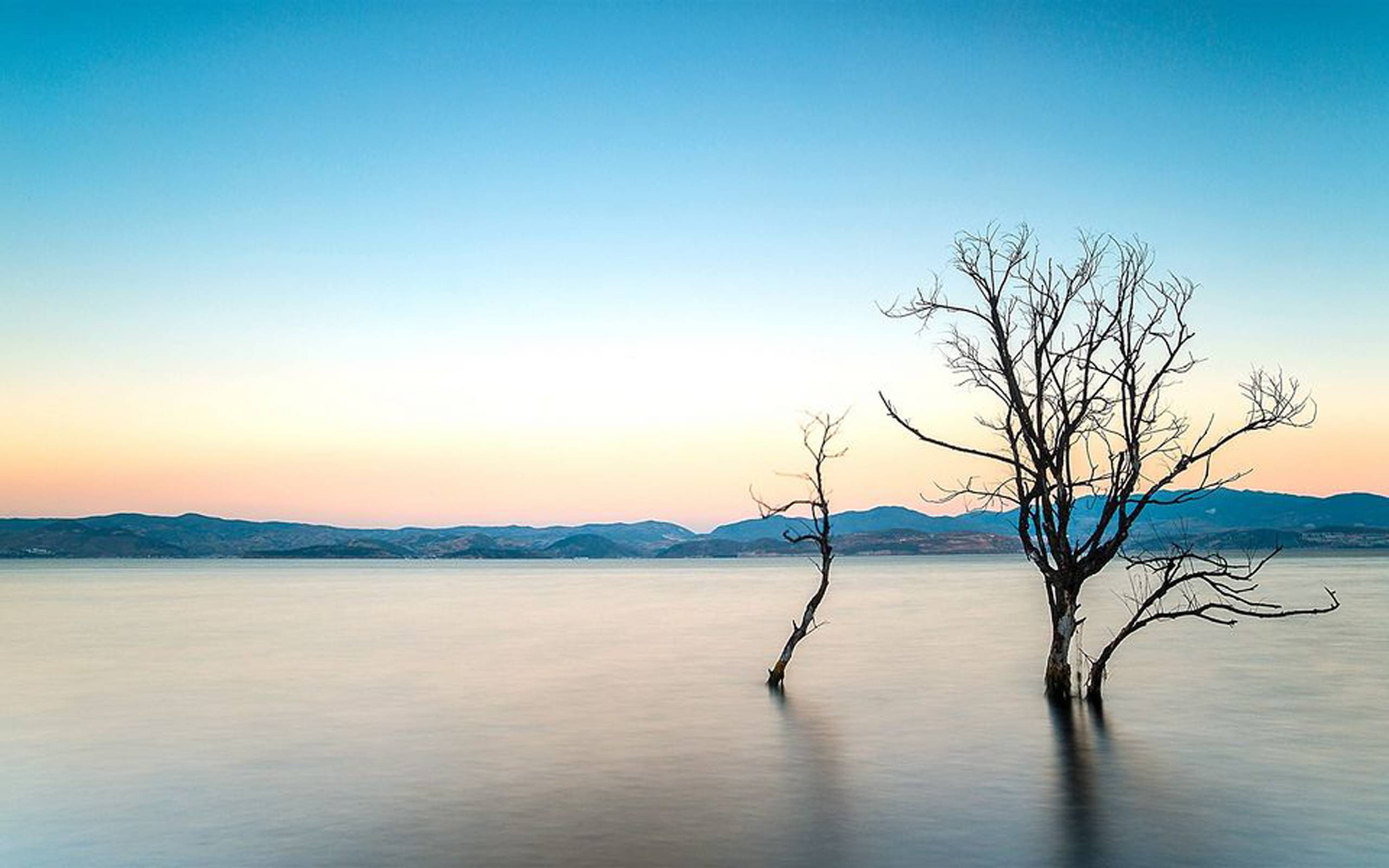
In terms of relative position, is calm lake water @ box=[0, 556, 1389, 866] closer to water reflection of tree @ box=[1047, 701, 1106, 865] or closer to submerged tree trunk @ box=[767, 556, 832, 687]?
water reflection of tree @ box=[1047, 701, 1106, 865]

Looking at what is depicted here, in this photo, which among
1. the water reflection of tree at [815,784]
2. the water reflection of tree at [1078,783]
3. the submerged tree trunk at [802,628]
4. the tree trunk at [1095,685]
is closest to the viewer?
the water reflection of tree at [815,784]

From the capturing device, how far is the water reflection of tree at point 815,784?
12.9 metres

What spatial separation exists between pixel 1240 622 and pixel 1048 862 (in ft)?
148

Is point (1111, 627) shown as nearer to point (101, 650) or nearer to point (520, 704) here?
point (520, 704)

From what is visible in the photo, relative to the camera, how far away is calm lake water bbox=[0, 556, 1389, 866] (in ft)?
43.8

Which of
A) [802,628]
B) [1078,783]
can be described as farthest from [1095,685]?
[1078,783]

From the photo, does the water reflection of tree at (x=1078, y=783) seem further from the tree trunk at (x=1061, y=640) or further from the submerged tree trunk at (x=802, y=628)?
the submerged tree trunk at (x=802, y=628)

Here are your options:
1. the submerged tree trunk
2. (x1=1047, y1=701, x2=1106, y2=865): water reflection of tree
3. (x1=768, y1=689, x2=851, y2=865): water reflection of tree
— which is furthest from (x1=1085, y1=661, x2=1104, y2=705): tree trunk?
the submerged tree trunk

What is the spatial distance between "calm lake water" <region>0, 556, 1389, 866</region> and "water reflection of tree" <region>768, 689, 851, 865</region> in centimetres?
6

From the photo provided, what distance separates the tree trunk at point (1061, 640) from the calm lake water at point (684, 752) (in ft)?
2.11

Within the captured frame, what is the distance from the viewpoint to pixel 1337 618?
52.6 metres

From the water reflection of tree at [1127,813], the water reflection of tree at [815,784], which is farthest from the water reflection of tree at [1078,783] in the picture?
the water reflection of tree at [815,784]

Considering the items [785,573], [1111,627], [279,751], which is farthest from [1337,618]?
[785,573]

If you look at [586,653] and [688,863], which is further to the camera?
[586,653]
